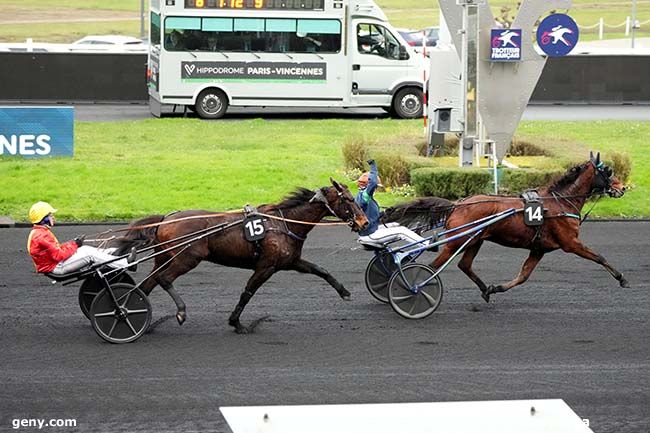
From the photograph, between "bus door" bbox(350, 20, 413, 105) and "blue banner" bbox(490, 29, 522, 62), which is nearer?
"blue banner" bbox(490, 29, 522, 62)

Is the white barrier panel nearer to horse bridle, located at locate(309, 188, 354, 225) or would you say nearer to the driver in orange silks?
the driver in orange silks

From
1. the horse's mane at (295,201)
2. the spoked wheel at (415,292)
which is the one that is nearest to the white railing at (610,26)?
the spoked wheel at (415,292)

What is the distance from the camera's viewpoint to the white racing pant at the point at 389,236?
445 inches

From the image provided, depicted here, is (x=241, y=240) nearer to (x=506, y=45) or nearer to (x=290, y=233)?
(x=290, y=233)

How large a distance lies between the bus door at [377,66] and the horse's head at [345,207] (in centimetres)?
1652

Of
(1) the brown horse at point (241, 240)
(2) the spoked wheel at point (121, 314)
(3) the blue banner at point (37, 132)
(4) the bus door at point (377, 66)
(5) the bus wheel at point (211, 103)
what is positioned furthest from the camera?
(4) the bus door at point (377, 66)

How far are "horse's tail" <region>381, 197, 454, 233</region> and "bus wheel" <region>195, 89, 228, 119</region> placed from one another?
15.3 m

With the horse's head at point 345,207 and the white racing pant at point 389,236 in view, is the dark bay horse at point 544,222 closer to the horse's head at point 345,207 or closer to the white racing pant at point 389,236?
the white racing pant at point 389,236

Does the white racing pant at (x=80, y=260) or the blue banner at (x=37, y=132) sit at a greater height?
the blue banner at (x=37, y=132)

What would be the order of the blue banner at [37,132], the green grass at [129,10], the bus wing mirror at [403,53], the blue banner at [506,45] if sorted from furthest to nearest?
the green grass at [129,10]
the bus wing mirror at [403,53]
the blue banner at [37,132]
the blue banner at [506,45]

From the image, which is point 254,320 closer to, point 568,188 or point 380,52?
point 568,188

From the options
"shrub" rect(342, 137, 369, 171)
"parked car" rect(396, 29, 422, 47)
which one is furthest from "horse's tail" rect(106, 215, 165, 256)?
"parked car" rect(396, 29, 422, 47)

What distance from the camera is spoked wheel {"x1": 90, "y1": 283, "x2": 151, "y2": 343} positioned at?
33.6 feet

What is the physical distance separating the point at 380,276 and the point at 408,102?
627 inches
